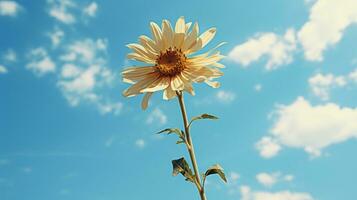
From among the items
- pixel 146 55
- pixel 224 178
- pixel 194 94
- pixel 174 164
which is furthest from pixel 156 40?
pixel 224 178

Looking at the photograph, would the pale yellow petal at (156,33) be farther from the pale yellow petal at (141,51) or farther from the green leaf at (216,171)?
the green leaf at (216,171)

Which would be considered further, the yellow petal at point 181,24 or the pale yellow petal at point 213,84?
the yellow petal at point 181,24

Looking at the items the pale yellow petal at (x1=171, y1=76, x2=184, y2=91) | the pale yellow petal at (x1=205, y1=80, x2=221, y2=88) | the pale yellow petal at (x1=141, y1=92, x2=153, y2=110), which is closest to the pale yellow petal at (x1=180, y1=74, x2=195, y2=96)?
the pale yellow petal at (x1=171, y1=76, x2=184, y2=91)

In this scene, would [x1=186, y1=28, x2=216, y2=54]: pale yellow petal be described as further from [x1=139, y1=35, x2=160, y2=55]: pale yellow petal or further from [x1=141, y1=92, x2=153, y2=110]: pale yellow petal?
[x1=141, y1=92, x2=153, y2=110]: pale yellow petal

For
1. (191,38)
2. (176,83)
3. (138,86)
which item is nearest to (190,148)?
(176,83)

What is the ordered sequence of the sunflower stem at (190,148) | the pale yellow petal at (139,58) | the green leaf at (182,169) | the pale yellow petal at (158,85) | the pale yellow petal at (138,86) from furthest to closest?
1. the pale yellow petal at (139,58)
2. the pale yellow petal at (138,86)
3. the pale yellow petal at (158,85)
4. the green leaf at (182,169)
5. the sunflower stem at (190,148)

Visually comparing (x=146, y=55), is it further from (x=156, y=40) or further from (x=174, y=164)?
(x=174, y=164)

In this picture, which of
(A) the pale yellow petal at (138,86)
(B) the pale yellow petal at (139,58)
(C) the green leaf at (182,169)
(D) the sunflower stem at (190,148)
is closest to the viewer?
(D) the sunflower stem at (190,148)

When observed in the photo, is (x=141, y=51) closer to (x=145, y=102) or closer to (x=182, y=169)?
(x=145, y=102)

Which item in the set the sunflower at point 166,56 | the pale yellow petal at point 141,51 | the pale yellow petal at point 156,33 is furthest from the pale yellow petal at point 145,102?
the pale yellow petal at point 156,33
